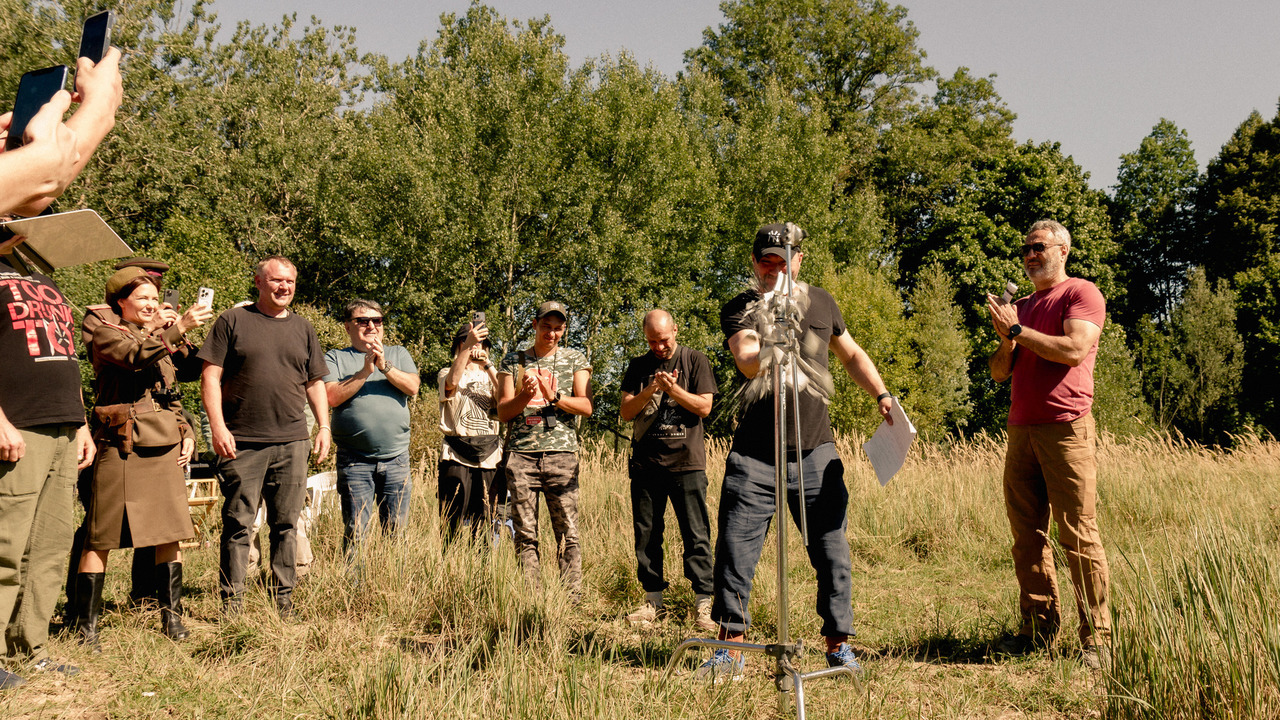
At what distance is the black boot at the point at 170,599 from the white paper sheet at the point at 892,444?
Result: 11.5 ft

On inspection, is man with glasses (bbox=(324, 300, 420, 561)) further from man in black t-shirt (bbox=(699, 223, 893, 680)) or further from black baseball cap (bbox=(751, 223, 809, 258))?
black baseball cap (bbox=(751, 223, 809, 258))

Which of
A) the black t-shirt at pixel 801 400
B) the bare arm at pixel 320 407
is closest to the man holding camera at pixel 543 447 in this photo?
the bare arm at pixel 320 407

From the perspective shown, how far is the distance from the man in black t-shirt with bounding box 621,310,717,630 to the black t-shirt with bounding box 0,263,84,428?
9.38 feet

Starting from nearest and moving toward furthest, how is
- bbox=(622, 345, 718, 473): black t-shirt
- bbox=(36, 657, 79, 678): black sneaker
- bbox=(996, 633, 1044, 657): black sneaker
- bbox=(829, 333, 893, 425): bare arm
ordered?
bbox=(36, 657, 79, 678): black sneaker → bbox=(829, 333, 893, 425): bare arm → bbox=(996, 633, 1044, 657): black sneaker → bbox=(622, 345, 718, 473): black t-shirt

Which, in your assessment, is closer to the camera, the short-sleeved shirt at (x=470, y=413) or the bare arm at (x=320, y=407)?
the bare arm at (x=320, y=407)

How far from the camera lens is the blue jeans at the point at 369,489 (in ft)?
16.9

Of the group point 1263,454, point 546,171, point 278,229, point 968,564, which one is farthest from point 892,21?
point 968,564

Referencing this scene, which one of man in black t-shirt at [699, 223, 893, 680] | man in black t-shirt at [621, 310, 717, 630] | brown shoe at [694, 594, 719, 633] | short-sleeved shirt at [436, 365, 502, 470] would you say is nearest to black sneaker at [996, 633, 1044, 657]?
man in black t-shirt at [699, 223, 893, 680]

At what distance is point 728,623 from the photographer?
3484mm

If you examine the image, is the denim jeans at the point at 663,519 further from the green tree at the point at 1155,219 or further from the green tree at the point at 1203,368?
the green tree at the point at 1155,219

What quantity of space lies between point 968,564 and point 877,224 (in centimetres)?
2427

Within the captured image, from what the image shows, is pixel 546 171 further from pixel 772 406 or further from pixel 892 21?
pixel 772 406

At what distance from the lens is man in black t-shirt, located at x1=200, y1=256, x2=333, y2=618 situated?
4340 mm

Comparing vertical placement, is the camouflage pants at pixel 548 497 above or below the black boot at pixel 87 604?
above
